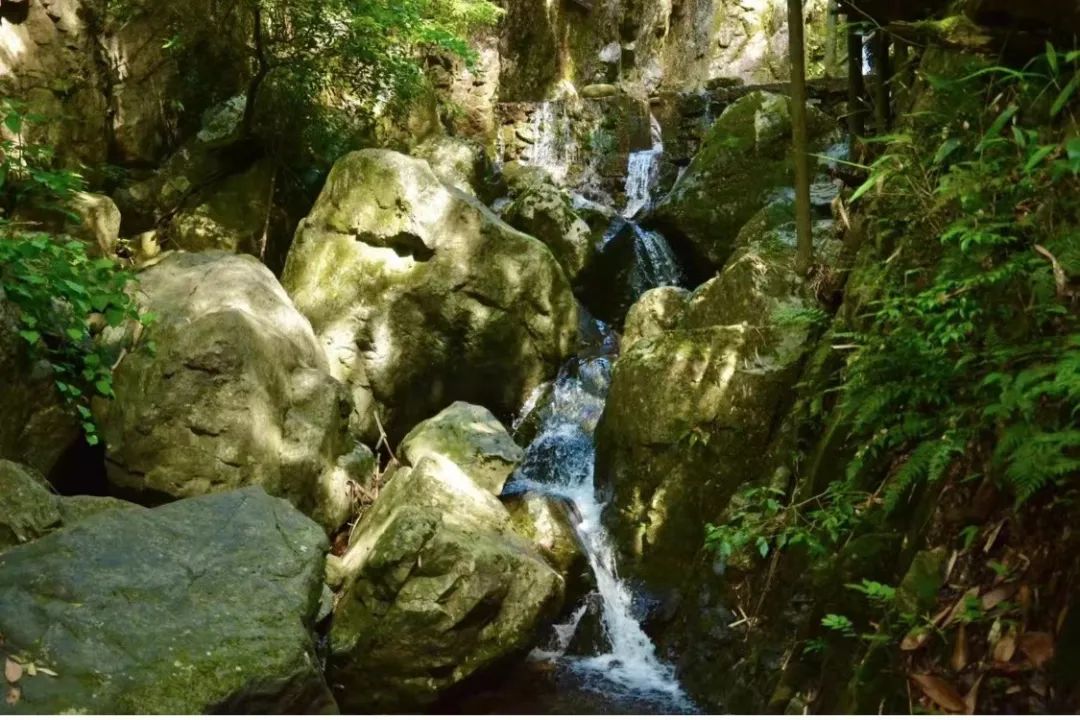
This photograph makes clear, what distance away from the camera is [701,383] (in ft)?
24.1

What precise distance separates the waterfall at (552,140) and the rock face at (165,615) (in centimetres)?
1331

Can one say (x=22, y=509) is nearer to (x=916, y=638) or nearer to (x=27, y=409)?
(x=27, y=409)

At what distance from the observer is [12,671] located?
3.28 metres

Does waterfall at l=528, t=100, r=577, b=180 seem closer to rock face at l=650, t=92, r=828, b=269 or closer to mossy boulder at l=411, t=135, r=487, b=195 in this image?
mossy boulder at l=411, t=135, r=487, b=195

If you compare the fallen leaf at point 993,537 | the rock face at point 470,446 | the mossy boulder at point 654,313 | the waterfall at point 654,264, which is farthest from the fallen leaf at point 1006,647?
the waterfall at point 654,264

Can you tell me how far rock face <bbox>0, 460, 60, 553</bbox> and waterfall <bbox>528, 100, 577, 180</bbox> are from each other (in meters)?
13.2

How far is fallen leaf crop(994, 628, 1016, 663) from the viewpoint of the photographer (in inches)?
102

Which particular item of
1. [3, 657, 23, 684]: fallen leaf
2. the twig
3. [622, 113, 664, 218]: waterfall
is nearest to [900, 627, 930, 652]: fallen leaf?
[3, 657, 23, 684]: fallen leaf

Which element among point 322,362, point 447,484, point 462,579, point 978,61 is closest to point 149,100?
point 322,362

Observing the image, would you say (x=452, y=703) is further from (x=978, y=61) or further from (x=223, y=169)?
(x=223, y=169)

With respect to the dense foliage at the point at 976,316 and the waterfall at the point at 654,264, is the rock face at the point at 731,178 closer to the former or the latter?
the waterfall at the point at 654,264

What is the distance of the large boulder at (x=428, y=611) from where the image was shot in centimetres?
624

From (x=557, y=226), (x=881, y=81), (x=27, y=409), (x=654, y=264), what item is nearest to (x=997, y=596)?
(x=881, y=81)

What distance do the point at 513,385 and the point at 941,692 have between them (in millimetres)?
8024
